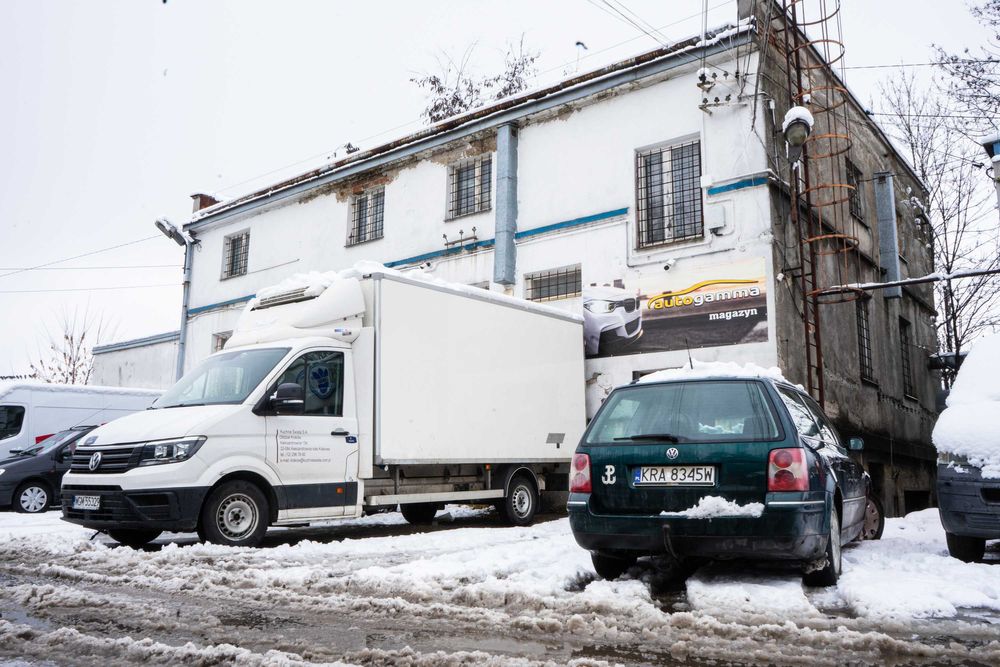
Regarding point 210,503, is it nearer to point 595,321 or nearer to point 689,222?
point 595,321

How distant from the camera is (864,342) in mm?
16172

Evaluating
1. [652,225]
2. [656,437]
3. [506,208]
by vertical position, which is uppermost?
[506,208]

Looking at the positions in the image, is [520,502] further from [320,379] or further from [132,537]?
[132,537]

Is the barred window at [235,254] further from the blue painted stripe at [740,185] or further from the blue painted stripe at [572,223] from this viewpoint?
the blue painted stripe at [740,185]

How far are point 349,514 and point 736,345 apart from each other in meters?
6.86

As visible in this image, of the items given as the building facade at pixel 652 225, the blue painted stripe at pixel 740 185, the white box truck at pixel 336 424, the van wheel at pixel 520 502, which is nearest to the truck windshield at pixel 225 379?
the white box truck at pixel 336 424

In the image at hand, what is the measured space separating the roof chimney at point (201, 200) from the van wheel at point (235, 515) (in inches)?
684

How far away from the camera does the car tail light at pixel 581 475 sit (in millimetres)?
5609

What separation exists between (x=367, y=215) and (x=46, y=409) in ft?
25.8

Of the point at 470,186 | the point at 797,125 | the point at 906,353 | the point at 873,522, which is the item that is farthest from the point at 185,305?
the point at 873,522

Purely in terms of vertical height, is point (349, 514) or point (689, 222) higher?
point (689, 222)

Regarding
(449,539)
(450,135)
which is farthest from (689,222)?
(449,539)

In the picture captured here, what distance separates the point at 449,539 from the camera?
8391 millimetres

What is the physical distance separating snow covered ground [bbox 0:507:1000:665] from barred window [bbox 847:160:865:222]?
36.6 feet
